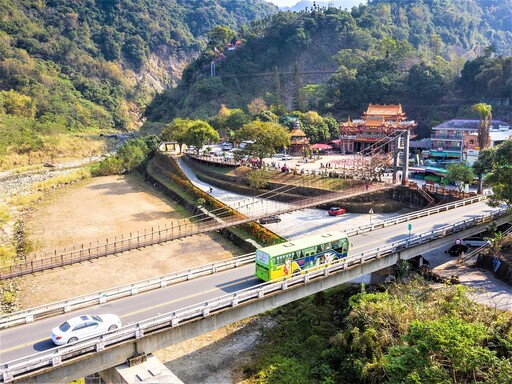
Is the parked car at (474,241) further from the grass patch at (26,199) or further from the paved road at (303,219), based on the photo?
the grass patch at (26,199)

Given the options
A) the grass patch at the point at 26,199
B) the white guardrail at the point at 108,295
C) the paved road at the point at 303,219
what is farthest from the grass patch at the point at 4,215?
the white guardrail at the point at 108,295

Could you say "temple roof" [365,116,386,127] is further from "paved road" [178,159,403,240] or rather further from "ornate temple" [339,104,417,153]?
Result: "paved road" [178,159,403,240]

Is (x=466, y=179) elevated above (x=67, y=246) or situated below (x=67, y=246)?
above

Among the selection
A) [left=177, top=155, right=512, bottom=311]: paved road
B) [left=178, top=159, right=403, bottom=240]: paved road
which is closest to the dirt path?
[left=178, top=159, right=403, bottom=240]: paved road

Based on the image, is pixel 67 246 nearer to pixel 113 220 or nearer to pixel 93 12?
pixel 113 220

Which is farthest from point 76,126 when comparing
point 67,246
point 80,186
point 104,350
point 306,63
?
point 104,350

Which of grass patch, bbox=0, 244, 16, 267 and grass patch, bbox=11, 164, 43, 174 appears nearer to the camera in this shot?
grass patch, bbox=0, 244, 16, 267
